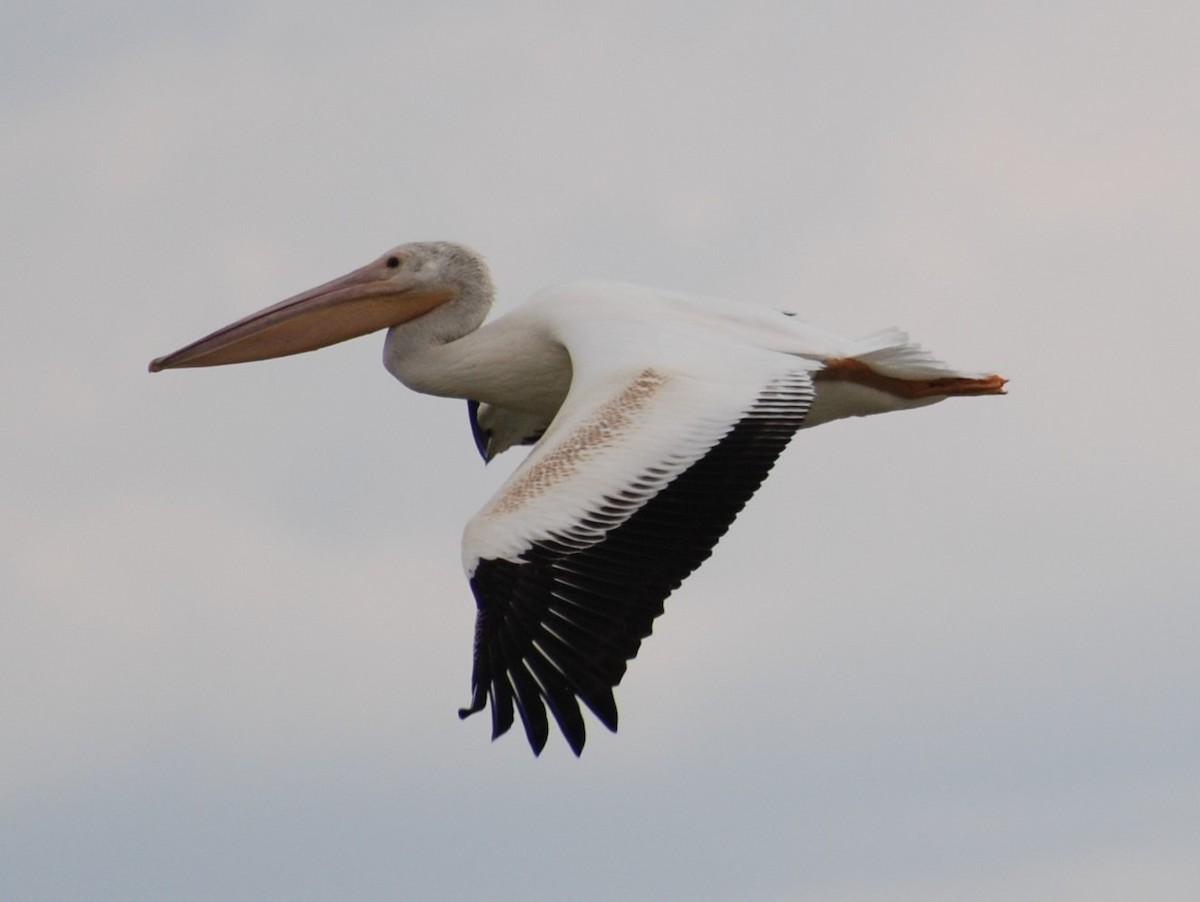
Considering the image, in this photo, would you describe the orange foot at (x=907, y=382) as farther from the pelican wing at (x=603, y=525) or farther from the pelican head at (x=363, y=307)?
the pelican head at (x=363, y=307)

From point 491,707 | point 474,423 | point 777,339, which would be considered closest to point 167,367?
point 474,423

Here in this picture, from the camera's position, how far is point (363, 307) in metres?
14.1

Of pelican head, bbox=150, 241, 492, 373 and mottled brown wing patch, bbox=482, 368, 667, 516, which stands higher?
pelican head, bbox=150, 241, 492, 373

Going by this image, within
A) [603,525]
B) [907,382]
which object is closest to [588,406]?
[603,525]

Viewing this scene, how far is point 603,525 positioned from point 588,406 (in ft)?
2.85

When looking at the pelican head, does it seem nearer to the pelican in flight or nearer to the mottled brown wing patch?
the pelican in flight

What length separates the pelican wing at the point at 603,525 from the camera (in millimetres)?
10445

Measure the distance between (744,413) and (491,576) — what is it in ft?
4.82

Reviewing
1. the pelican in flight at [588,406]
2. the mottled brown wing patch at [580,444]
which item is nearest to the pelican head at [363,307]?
the pelican in flight at [588,406]

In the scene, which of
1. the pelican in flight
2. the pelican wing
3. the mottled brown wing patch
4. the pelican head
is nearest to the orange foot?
the pelican in flight

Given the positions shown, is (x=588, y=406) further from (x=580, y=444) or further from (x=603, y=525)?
(x=603, y=525)

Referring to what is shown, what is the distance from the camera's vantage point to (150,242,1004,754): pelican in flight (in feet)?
34.5

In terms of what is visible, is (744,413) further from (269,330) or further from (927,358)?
(269,330)

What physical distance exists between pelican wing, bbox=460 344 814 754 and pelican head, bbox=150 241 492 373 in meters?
2.29
